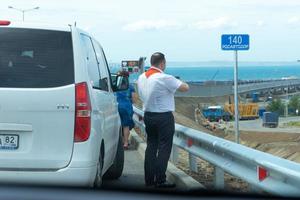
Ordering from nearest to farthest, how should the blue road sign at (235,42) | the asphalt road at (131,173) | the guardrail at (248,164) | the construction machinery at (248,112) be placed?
the guardrail at (248,164)
the asphalt road at (131,173)
the blue road sign at (235,42)
the construction machinery at (248,112)

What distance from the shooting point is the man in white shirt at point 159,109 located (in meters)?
7.93

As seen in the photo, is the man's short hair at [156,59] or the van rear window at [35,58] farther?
the man's short hair at [156,59]

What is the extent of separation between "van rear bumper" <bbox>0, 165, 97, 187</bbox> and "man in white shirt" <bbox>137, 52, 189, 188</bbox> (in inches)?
89.7

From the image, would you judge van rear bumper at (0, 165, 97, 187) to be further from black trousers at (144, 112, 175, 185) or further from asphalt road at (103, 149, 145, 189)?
black trousers at (144, 112, 175, 185)

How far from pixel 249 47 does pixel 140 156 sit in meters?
3.03

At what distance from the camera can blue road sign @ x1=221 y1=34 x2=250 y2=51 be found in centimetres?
1230

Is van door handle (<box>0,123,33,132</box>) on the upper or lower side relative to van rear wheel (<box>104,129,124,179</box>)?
upper

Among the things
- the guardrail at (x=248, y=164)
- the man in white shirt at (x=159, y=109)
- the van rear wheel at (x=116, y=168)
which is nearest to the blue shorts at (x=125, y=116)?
the guardrail at (x=248, y=164)

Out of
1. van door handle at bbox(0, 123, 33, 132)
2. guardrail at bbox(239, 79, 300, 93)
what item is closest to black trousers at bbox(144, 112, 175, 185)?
van door handle at bbox(0, 123, 33, 132)

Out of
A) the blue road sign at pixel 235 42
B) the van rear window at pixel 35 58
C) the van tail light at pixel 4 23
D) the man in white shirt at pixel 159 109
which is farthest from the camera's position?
the blue road sign at pixel 235 42

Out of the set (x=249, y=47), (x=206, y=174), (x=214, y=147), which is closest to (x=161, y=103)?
(x=214, y=147)

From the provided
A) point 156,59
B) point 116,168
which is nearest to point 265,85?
point 116,168

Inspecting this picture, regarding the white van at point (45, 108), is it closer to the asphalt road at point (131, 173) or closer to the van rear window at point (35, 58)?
the van rear window at point (35, 58)

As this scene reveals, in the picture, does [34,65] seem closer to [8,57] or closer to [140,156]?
[8,57]
